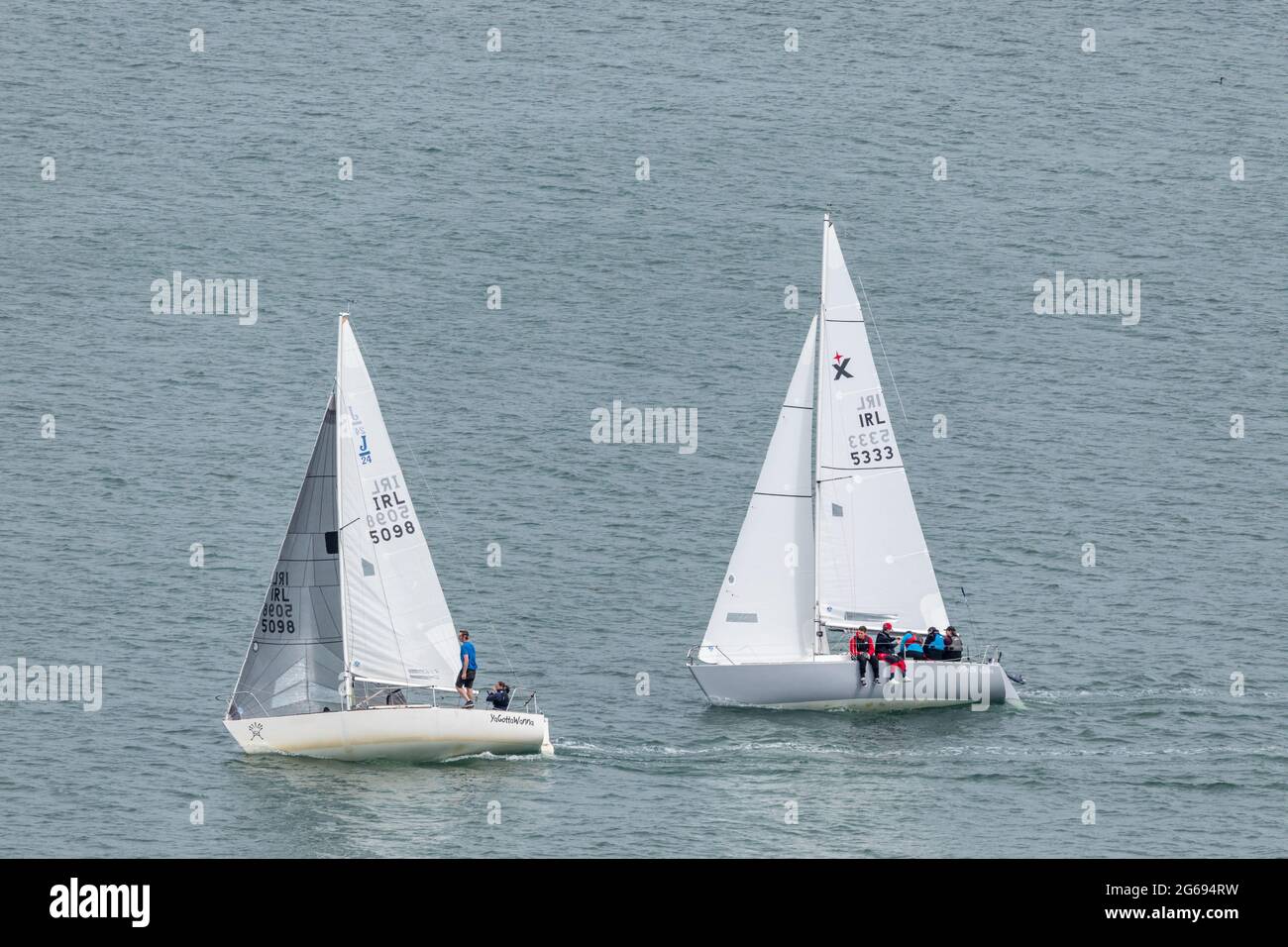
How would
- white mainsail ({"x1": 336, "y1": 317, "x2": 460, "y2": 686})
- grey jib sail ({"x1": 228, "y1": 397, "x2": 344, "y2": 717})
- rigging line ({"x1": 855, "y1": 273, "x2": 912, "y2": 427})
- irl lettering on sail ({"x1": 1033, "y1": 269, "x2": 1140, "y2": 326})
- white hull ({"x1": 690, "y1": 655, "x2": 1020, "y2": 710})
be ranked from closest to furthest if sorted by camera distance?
white mainsail ({"x1": 336, "y1": 317, "x2": 460, "y2": 686})
grey jib sail ({"x1": 228, "y1": 397, "x2": 344, "y2": 717})
white hull ({"x1": 690, "y1": 655, "x2": 1020, "y2": 710})
rigging line ({"x1": 855, "y1": 273, "x2": 912, "y2": 427})
irl lettering on sail ({"x1": 1033, "y1": 269, "x2": 1140, "y2": 326})

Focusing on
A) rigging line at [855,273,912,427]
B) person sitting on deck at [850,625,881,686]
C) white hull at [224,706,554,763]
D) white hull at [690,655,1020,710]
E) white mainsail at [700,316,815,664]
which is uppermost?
rigging line at [855,273,912,427]

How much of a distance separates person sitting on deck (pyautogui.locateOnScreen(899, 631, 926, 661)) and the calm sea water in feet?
11.0

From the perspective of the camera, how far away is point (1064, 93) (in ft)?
494

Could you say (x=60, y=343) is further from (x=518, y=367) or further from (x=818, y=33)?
(x=818, y=33)

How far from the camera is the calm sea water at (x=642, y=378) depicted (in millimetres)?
61656

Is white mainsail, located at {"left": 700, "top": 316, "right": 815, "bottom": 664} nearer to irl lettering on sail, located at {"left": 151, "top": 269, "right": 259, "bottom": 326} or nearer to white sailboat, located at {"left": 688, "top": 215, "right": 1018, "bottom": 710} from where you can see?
white sailboat, located at {"left": 688, "top": 215, "right": 1018, "bottom": 710}

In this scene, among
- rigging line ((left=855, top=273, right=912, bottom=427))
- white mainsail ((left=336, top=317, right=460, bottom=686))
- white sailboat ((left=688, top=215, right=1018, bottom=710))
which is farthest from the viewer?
rigging line ((left=855, top=273, right=912, bottom=427))

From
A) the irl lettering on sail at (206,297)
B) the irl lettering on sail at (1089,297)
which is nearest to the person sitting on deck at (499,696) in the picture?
the irl lettering on sail at (206,297)

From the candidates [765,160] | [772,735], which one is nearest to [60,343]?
[765,160]

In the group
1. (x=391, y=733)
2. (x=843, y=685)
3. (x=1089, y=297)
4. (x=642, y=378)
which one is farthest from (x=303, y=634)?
(x=1089, y=297)

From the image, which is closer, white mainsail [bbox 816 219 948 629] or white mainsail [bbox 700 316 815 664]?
white mainsail [bbox 700 316 815 664]

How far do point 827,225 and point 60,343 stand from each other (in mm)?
54099

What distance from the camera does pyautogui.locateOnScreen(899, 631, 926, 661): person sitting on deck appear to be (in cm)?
7062

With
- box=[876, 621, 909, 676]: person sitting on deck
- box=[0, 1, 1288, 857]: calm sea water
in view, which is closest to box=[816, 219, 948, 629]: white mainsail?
box=[876, 621, 909, 676]: person sitting on deck
